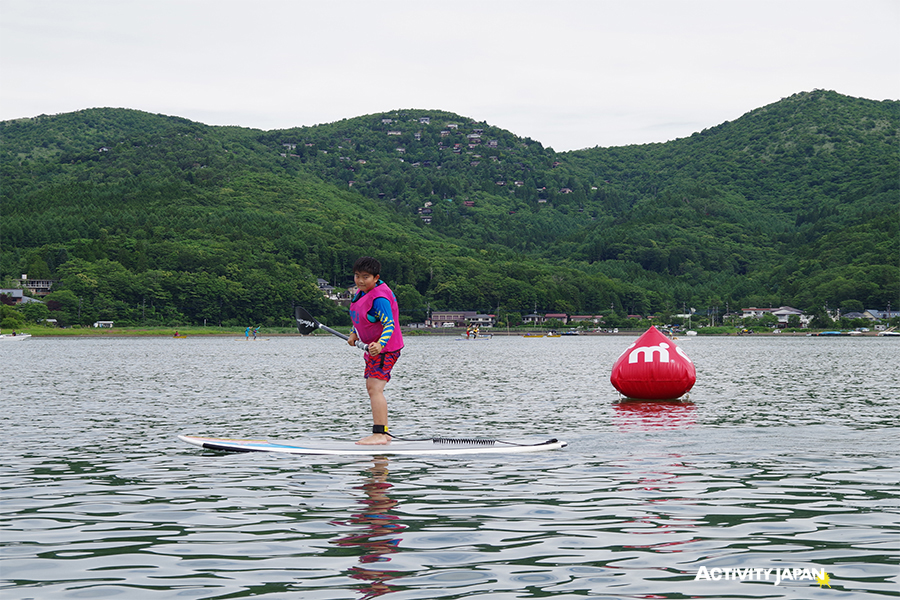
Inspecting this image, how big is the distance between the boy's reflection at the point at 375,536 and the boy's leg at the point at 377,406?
2.32m

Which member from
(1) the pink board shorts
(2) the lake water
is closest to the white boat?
(2) the lake water

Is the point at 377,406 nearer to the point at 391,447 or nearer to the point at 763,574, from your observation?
the point at 391,447

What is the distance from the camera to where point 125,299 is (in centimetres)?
18962

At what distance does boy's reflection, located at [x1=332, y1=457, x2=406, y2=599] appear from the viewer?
8.02 metres

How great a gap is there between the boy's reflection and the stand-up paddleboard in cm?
232

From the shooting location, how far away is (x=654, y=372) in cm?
2781

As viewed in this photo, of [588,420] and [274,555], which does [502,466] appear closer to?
[274,555]

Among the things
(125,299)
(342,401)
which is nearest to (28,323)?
(125,299)

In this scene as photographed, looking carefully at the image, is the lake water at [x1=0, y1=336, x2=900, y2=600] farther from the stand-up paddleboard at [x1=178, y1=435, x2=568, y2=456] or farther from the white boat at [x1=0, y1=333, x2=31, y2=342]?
the white boat at [x1=0, y1=333, x2=31, y2=342]

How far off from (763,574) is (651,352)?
67.1ft

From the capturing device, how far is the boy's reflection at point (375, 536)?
8023 millimetres

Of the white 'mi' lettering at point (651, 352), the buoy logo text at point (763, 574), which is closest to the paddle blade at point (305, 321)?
the buoy logo text at point (763, 574)

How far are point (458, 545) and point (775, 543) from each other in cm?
335

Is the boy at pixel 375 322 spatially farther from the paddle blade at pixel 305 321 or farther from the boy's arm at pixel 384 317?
the paddle blade at pixel 305 321
